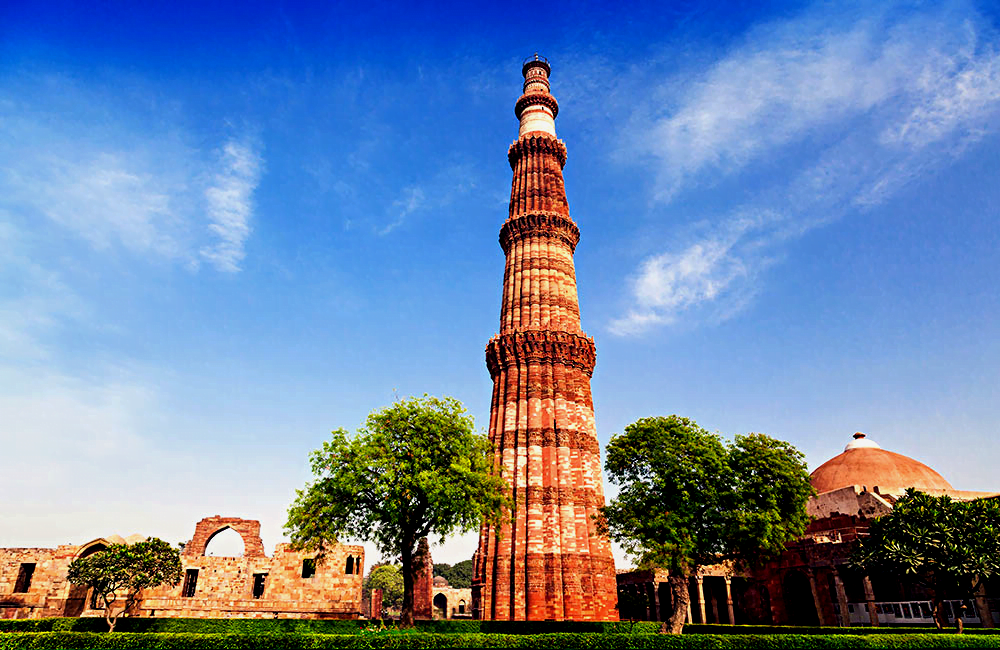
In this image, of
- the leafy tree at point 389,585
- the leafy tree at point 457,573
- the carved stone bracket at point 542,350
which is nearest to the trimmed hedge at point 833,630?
the carved stone bracket at point 542,350

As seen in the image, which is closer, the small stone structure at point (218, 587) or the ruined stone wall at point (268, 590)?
the ruined stone wall at point (268, 590)

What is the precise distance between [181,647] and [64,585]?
28451 mm

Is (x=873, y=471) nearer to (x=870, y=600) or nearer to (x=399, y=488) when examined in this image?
(x=870, y=600)

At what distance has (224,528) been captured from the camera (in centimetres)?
4353

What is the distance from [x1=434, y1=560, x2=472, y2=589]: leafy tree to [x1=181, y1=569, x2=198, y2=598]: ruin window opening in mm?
87370

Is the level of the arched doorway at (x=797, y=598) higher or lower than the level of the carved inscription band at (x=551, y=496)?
lower

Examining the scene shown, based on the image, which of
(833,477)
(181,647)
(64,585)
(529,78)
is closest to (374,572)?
(64,585)

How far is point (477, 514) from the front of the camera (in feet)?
89.9

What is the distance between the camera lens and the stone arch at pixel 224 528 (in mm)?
42431

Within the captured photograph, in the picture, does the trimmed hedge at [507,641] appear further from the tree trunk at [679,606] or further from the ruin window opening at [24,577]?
the ruin window opening at [24,577]

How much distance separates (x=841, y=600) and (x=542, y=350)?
21.7 metres

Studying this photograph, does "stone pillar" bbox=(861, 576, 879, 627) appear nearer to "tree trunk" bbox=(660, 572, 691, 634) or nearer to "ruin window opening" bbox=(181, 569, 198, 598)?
"tree trunk" bbox=(660, 572, 691, 634)

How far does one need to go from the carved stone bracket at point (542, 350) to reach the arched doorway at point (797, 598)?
18397 mm

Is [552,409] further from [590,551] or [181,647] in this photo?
[181,647]
